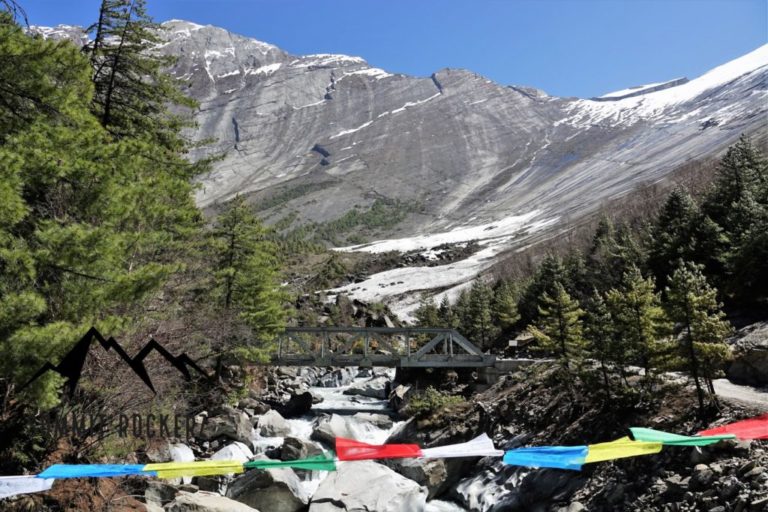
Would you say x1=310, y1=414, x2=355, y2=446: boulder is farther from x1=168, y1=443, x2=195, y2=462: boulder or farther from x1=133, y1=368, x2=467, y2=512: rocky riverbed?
x1=168, y1=443, x2=195, y2=462: boulder

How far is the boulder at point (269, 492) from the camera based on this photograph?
597 inches

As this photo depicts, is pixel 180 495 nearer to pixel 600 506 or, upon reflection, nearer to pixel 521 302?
pixel 600 506

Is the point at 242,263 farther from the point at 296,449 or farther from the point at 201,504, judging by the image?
the point at 201,504

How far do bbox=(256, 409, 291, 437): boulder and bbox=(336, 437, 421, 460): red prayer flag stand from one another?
16.1 metres

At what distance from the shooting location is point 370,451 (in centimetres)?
785

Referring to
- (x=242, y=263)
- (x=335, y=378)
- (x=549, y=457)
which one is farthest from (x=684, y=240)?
(x=335, y=378)

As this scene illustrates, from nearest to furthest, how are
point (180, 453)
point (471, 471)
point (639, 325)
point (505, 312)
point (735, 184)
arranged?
1. point (639, 325)
2. point (180, 453)
3. point (471, 471)
4. point (735, 184)
5. point (505, 312)

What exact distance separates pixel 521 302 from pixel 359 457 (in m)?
36.0

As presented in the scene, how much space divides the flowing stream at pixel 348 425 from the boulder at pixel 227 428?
2.47 ft

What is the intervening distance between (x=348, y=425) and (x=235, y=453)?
6445 millimetres

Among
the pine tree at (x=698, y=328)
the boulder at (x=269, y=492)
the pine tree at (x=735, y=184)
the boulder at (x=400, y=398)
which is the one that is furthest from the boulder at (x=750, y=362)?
the boulder at (x=400, y=398)

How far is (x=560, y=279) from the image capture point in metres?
37.1

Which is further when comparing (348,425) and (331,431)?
(348,425)

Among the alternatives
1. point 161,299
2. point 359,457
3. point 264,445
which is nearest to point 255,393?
point 264,445
